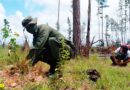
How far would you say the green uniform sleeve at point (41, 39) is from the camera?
8.99 metres

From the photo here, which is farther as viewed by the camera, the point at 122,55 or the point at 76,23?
the point at 76,23

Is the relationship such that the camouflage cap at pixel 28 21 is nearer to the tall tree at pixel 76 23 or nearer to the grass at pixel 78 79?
the grass at pixel 78 79

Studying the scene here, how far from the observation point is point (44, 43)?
9.12 m

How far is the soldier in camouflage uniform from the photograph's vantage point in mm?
9070

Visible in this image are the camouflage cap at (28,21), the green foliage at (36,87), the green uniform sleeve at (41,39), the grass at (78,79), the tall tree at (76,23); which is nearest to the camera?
the green foliage at (36,87)

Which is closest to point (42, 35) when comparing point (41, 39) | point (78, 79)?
point (41, 39)

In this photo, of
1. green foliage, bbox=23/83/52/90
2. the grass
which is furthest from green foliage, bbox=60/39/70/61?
green foliage, bbox=23/83/52/90

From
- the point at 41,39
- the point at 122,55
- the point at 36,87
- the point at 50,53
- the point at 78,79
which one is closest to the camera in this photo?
the point at 36,87

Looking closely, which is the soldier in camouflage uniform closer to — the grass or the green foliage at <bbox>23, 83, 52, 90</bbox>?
the grass

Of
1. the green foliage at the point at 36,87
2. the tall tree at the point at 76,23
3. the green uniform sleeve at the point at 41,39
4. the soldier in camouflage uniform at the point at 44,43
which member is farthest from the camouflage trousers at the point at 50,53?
the tall tree at the point at 76,23

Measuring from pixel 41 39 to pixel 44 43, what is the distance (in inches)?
5.4

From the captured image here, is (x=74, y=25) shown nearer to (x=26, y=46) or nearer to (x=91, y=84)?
(x=26, y=46)

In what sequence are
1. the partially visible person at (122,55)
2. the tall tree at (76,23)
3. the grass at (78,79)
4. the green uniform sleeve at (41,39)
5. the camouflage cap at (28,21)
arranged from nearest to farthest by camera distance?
the grass at (78,79), the green uniform sleeve at (41,39), the camouflage cap at (28,21), the partially visible person at (122,55), the tall tree at (76,23)

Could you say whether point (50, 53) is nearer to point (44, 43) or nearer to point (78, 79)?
point (44, 43)
